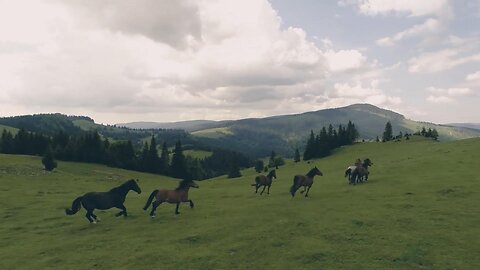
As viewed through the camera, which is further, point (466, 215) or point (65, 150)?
point (65, 150)

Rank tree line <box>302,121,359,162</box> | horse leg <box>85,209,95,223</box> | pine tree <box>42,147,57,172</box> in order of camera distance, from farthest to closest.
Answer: tree line <box>302,121,359,162</box>
pine tree <box>42,147,57,172</box>
horse leg <box>85,209,95,223</box>

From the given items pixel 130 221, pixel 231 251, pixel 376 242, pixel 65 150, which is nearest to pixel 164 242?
pixel 231 251

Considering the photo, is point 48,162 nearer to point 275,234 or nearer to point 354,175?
point 354,175

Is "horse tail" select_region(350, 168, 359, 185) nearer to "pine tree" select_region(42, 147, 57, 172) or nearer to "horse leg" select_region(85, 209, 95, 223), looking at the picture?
"horse leg" select_region(85, 209, 95, 223)

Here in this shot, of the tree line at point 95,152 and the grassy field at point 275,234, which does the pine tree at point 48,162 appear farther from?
the grassy field at point 275,234

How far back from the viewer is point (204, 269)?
16.9 meters

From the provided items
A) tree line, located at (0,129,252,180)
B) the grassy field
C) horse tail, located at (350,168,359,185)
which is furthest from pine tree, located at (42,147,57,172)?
horse tail, located at (350,168,359,185)

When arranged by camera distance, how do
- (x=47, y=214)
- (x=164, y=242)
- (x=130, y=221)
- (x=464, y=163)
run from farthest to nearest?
1. (x=464, y=163)
2. (x=47, y=214)
3. (x=130, y=221)
4. (x=164, y=242)

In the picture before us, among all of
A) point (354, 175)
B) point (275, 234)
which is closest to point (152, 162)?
point (354, 175)

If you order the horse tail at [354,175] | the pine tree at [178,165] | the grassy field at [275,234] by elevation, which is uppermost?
the horse tail at [354,175]

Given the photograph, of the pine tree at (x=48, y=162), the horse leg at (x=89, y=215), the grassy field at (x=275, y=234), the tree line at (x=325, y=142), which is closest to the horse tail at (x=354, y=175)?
the grassy field at (x=275, y=234)

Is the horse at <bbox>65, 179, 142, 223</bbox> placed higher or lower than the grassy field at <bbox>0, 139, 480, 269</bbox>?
higher

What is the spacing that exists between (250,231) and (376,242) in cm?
696

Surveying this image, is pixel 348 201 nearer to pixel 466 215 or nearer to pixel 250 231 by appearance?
pixel 466 215
